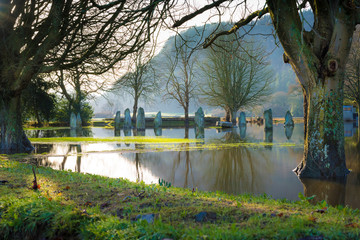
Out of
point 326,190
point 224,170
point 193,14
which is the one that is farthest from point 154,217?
point 193,14

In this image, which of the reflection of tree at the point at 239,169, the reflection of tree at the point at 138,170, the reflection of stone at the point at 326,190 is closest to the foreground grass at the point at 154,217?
the reflection of stone at the point at 326,190

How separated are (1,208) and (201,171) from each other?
5.54 m

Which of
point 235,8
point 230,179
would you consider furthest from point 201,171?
point 235,8

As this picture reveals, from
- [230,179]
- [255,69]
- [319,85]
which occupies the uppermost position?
[255,69]

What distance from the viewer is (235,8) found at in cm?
789

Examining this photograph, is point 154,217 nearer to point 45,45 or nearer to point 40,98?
point 45,45

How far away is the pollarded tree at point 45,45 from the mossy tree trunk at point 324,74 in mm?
4063

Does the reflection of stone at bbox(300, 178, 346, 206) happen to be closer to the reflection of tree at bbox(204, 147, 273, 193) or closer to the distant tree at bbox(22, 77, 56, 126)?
the reflection of tree at bbox(204, 147, 273, 193)

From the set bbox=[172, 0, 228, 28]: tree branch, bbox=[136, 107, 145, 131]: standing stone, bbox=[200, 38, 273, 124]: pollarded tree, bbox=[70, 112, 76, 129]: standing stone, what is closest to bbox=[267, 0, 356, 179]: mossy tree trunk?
bbox=[172, 0, 228, 28]: tree branch

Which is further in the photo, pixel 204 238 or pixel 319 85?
pixel 319 85

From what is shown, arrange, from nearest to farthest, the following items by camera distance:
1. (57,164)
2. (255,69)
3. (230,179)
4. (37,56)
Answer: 1. (230,179)
2. (57,164)
3. (37,56)
4. (255,69)

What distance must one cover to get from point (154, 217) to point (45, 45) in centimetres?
893

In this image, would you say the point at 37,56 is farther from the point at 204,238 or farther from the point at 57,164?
the point at 204,238

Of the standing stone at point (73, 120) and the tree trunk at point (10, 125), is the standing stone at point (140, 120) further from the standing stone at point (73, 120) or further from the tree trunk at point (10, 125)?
the tree trunk at point (10, 125)
